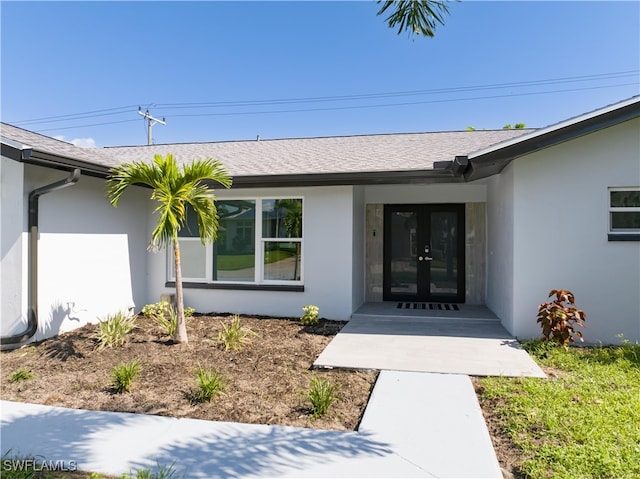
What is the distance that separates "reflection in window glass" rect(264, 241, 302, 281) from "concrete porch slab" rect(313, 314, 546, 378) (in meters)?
1.90

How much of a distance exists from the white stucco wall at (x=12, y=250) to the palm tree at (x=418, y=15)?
6181 millimetres

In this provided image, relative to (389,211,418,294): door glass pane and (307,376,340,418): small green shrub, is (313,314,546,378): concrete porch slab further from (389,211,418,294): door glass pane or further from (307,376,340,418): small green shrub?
(389,211,418,294): door glass pane

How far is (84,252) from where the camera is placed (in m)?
7.68

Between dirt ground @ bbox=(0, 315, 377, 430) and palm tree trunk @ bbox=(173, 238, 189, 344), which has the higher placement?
palm tree trunk @ bbox=(173, 238, 189, 344)

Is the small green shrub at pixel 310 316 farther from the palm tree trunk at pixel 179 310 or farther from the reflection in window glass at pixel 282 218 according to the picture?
the palm tree trunk at pixel 179 310

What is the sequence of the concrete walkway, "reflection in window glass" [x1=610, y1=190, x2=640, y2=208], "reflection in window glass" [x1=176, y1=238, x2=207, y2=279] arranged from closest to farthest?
the concrete walkway → "reflection in window glass" [x1=610, y1=190, x2=640, y2=208] → "reflection in window glass" [x1=176, y1=238, x2=207, y2=279]

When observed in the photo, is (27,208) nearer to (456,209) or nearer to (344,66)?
(456,209)

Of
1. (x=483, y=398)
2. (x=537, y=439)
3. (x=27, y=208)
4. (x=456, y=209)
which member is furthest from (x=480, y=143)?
(x=27, y=208)

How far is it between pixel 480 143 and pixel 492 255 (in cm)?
313

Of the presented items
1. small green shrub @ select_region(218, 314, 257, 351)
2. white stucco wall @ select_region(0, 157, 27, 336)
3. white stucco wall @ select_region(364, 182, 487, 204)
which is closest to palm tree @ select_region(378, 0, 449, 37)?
small green shrub @ select_region(218, 314, 257, 351)

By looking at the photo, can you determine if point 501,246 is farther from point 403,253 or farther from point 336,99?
point 336,99

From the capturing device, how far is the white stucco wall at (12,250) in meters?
6.28

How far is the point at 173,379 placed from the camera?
5.13 meters

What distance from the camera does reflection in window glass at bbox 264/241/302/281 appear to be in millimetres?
8961
